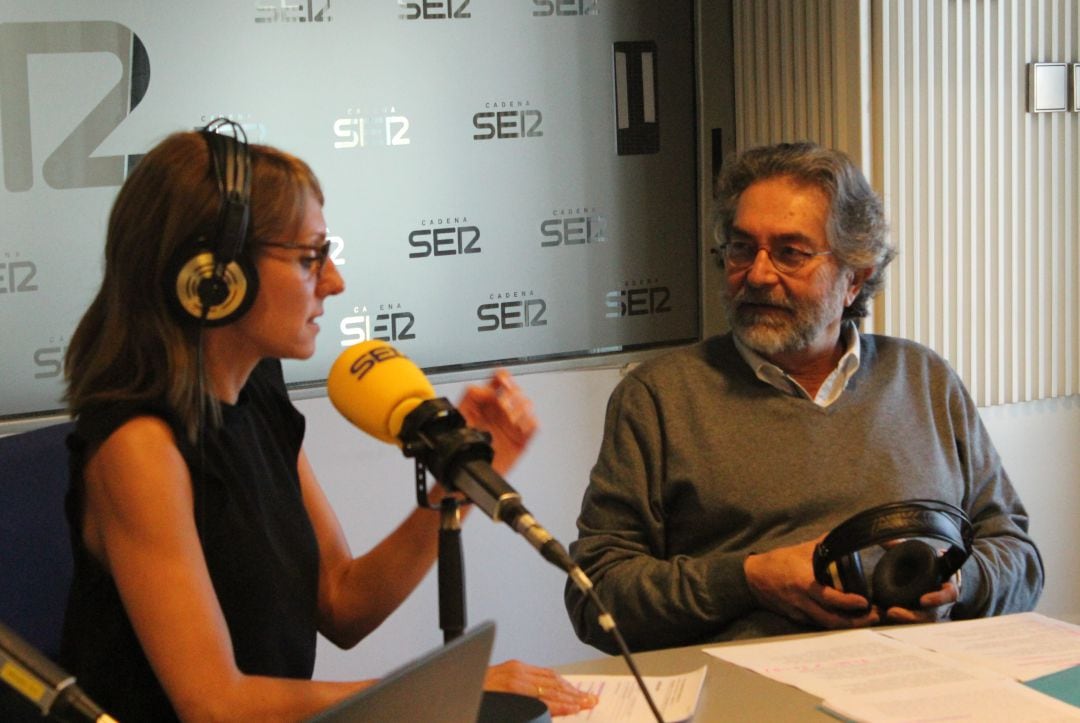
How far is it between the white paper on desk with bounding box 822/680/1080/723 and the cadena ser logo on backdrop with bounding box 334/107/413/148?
183cm

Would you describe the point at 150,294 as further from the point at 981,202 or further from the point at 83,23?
the point at 981,202

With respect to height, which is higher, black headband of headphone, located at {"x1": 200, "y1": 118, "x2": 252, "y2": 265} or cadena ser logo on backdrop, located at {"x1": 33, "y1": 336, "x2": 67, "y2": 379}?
black headband of headphone, located at {"x1": 200, "y1": 118, "x2": 252, "y2": 265}

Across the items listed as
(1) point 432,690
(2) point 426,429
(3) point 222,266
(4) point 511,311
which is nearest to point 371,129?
(4) point 511,311

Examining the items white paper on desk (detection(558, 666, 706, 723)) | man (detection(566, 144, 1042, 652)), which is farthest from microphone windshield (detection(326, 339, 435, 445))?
man (detection(566, 144, 1042, 652))

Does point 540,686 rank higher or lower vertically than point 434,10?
lower

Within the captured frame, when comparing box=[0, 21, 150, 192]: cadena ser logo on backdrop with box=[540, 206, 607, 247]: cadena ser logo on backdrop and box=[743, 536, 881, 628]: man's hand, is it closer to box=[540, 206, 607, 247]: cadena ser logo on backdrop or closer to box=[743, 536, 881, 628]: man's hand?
box=[540, 206, 607, 247]: cadena ser logo on backdrop

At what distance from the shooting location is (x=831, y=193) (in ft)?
7.55

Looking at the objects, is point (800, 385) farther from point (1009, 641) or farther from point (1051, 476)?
point (1051, 476)

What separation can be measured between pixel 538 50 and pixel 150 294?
1.81m

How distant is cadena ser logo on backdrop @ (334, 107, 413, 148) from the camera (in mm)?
2990

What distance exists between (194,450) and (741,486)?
36.7 inches

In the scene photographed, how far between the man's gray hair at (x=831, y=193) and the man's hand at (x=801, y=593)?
60cm

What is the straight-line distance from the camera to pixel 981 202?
127 inches

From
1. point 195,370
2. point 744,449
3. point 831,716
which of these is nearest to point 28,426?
point 195,370
